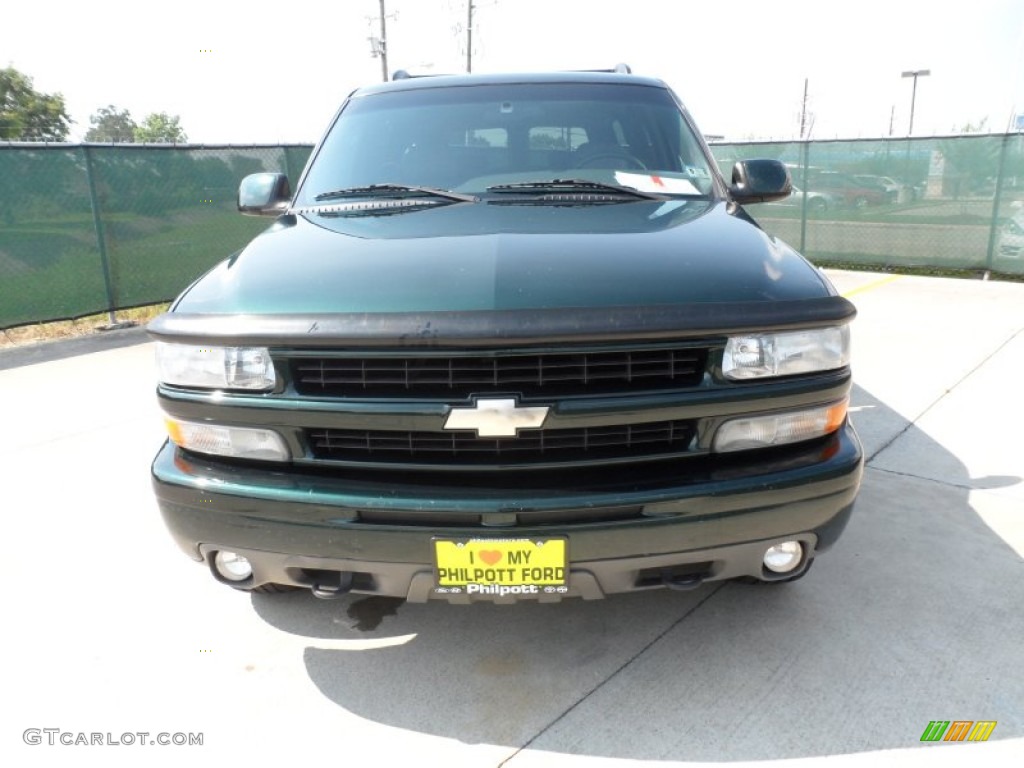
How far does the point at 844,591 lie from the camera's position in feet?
9.39

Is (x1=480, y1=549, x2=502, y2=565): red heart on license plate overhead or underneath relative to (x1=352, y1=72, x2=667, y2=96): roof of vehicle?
underneath

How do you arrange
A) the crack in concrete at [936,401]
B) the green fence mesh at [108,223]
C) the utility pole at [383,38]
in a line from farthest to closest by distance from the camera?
the utility pole at [383,38]
the green fence mesh at [108,223]
the crack in concrete at [936,401]

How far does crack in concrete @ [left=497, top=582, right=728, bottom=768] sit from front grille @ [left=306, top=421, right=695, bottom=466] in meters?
0.81

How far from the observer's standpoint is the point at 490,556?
2.00 m

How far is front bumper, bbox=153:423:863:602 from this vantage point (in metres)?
2.00

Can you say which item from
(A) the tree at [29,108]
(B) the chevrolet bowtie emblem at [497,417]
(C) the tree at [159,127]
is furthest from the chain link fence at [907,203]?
(C) the tree at [159,127]

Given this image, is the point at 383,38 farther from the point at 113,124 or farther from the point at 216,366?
the point at 113,124

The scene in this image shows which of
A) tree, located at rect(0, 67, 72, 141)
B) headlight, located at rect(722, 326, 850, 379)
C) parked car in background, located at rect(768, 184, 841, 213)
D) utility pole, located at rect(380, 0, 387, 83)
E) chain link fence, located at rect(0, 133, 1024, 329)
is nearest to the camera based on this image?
headlight, located at rect(722, 326, 850, 379)

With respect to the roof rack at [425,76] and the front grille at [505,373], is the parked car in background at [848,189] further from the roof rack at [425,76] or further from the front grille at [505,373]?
the front grille at [505,373]

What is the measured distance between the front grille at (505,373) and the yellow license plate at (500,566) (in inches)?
15.5

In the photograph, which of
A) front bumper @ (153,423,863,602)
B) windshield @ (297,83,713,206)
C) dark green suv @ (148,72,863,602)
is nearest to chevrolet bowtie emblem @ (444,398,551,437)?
dark green suv @ (148,72,863,602)

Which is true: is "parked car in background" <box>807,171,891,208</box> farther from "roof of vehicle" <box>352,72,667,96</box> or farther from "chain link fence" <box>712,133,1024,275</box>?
"roof of vehicle" <box>352,72,667,96</box>

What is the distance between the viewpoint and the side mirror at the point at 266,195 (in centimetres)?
351

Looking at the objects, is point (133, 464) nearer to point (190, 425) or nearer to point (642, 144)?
point (190, 425)
